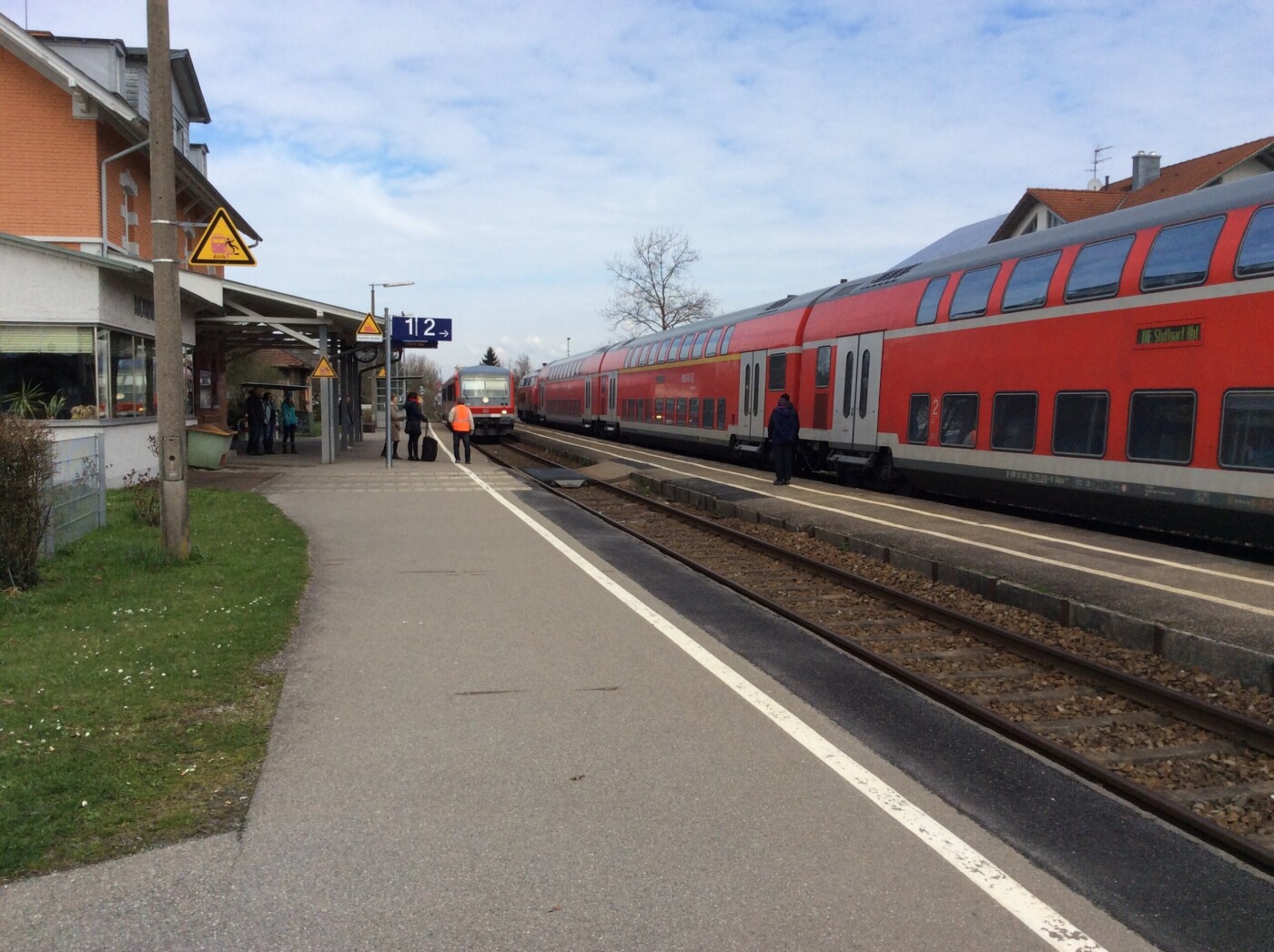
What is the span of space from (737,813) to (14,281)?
47.4 ft

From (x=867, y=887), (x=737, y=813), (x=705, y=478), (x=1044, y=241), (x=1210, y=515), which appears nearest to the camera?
(x=867, y=887)

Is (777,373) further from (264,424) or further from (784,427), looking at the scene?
(264,424)

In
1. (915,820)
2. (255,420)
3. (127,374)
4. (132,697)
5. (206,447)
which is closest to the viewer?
(915,820)

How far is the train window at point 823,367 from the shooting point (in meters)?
17.5

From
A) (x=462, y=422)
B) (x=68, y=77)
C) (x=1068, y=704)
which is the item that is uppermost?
(x=68, y=77)

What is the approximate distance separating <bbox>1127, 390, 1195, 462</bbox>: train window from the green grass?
27.5 feet

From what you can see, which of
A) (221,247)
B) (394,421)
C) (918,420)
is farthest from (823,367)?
(394,421)

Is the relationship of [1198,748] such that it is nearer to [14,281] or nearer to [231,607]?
[231,607]

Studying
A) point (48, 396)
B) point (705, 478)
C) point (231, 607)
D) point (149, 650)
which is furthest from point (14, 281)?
point (705, 478)

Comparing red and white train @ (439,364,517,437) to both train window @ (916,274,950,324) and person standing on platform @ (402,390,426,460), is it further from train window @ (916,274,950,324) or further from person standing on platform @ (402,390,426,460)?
train window @ (916,274,950,324)

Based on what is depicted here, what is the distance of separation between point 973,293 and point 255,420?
67.2 feet

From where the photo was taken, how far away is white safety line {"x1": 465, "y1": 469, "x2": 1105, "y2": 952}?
3.16 m

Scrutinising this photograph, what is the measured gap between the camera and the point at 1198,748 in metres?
5.03

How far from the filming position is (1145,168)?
43.7 meters
